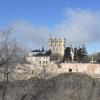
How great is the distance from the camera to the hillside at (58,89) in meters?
26.3

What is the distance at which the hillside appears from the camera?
26266mm

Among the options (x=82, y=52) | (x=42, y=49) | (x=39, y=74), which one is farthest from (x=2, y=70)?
(x=42, y=49)

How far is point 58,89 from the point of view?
1337 inches

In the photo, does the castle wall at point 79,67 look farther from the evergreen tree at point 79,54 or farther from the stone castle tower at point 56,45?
the stone castle tower at point 56,45

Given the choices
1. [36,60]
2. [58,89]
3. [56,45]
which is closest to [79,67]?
[36,60]

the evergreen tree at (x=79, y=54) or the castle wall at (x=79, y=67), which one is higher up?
the evergreen tree at (x=79, y=54)

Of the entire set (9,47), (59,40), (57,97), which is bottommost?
(57,97)

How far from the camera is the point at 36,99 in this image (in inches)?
1094

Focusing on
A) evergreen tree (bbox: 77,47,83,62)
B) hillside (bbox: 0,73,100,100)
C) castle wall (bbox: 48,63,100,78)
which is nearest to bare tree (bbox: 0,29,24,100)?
hillside (bbox: 0,73,100,100)

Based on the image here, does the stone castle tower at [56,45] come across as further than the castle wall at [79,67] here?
Result: Yes

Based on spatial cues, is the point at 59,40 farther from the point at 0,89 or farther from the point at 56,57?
the point at 0,89

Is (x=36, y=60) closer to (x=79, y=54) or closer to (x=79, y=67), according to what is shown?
(x=79, y=67)

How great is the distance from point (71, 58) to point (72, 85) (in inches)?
1782

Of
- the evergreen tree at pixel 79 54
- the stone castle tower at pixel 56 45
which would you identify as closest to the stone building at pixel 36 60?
the evergreen tree at pixel 79 54
